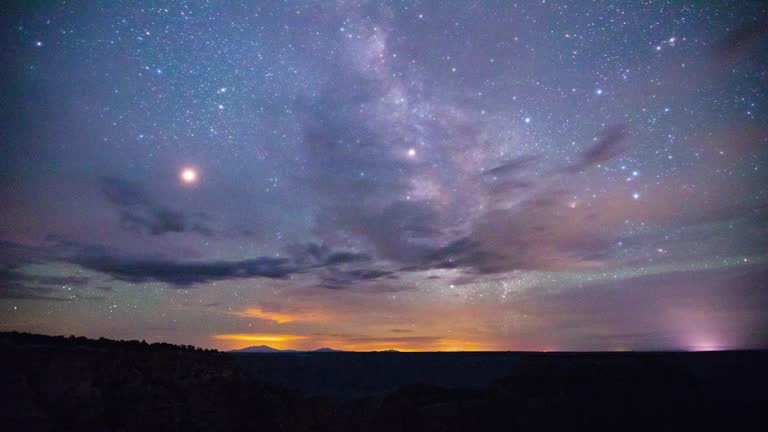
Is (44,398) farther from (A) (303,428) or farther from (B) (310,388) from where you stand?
(B) (310,388)

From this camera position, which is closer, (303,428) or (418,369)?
(303,428)

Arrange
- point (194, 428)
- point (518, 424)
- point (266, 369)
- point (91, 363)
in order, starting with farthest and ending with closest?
point (266, 369) < point (518, 424) < point (194, 428) < point (91, 363)

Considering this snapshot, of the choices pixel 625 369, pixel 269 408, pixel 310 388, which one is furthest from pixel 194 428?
pixel 310 388

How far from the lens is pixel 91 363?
35.6 feet

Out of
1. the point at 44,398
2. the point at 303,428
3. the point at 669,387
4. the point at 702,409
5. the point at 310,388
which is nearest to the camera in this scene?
the point at 44,398

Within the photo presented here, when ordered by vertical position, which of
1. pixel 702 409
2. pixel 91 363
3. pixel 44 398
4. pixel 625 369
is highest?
pixel 91 363

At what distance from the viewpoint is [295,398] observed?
58.3 ft

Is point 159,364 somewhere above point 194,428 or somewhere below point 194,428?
above

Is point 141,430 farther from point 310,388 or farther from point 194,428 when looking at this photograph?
point 310,388

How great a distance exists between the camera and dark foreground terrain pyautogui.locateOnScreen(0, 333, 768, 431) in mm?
9938

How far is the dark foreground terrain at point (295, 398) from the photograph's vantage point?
9938 millimetres

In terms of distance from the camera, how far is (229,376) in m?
14.8

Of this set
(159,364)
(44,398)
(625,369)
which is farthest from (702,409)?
(44,398)

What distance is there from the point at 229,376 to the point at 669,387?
44675 mm
